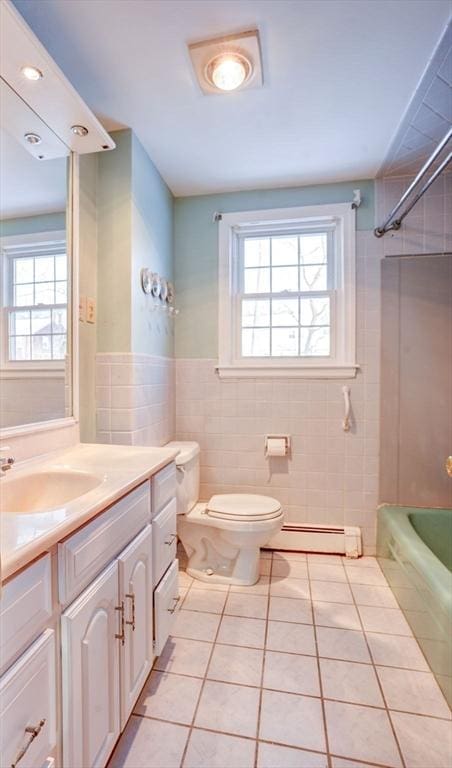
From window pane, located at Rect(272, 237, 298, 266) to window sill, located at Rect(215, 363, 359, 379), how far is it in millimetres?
760

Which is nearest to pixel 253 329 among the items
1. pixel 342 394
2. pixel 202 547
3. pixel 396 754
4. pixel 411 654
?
pixel 342 394

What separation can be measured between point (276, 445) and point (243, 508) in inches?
20.1

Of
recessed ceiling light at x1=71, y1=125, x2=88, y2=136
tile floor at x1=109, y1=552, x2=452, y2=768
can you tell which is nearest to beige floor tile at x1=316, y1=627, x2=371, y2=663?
tile floor at x1=109, y1=552, x2=452, y2=768

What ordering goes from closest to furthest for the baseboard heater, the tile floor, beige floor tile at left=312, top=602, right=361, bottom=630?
the tile floor < beige floor tile at left=312, top=602, right=361, bottom=630 < the baseboard heater

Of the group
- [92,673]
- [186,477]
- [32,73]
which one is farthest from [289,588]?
[32,73]

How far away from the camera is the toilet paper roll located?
7.47ft

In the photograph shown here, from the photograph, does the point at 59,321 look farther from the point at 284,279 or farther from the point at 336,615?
the point at 336,615

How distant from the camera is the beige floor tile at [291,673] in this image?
4.27 feet

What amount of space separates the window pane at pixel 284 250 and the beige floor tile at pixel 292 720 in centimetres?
234

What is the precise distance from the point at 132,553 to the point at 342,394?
168 centimetres

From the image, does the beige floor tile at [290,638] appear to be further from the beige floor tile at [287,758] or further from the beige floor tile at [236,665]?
the beige floor tile at [287,758]

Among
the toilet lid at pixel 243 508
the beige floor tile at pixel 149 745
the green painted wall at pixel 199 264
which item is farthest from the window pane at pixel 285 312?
the beige floor tile at pixel 149 745

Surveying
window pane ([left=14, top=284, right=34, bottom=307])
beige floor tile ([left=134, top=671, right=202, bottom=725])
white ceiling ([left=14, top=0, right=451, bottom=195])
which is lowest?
beige floor tile ([left=134, top=671, right=202, bottom=725])

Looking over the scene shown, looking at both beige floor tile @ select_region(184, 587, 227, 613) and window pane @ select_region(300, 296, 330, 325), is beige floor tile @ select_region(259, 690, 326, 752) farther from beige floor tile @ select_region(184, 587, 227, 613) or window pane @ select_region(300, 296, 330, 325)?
window pane @ select_region(300, 296, 330, 325)
